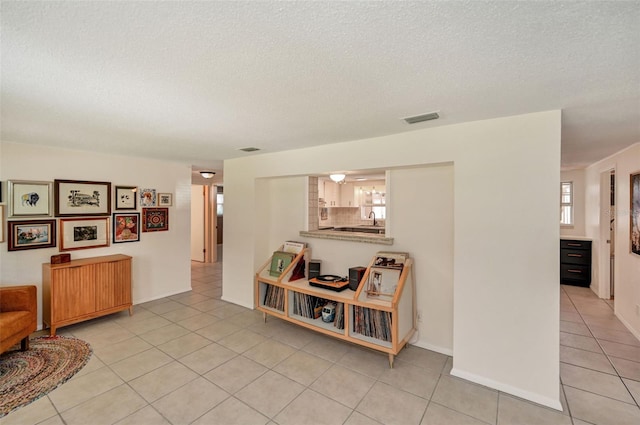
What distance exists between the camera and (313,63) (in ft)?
4.82

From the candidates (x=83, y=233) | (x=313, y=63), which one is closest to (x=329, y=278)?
(x=313, y=63)

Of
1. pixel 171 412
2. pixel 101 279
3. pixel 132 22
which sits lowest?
pixel 171 412

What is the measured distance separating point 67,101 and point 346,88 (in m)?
1.91

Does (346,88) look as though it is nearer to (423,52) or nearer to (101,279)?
(423,52)

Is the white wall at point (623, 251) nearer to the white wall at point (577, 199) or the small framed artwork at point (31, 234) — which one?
the white wall at point (577, 199)

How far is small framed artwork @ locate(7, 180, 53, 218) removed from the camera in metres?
3.27

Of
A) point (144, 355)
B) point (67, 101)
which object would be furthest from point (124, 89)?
point (144, 355)

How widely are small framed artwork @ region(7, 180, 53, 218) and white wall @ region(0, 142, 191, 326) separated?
7cm

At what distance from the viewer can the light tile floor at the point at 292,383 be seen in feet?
6.73

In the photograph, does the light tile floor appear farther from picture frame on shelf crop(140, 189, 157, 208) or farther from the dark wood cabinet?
the dark wood cabinet

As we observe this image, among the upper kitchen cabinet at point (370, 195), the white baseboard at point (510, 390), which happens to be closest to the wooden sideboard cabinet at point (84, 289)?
the white baseboard at point (510, 390)

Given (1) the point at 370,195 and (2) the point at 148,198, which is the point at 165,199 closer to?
(2) the point at 148,198

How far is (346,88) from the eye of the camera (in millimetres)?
1780

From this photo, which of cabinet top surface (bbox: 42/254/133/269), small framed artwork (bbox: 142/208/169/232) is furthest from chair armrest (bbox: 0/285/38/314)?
small framed artwork (bbox: 142/208/169/232)
